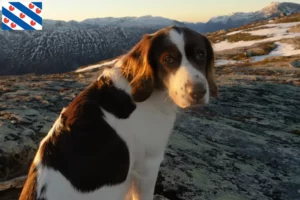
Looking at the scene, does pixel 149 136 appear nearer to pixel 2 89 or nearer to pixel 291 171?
pixel 291 171

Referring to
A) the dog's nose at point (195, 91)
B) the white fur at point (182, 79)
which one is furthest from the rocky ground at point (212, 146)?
the dog's nose at point (195, 91)

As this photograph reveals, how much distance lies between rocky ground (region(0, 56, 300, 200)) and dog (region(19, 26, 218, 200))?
1109mm

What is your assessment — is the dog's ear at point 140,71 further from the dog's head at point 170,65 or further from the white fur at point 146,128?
the white fur at point 146,128

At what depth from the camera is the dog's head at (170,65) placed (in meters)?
3.72

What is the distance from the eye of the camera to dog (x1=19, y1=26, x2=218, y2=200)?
3.40 metres

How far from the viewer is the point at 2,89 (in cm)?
876

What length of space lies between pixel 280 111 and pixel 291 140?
7.55 ft

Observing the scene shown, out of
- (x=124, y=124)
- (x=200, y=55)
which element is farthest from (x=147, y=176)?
(x=200, y=55)

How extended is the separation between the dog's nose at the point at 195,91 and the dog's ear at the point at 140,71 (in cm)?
55

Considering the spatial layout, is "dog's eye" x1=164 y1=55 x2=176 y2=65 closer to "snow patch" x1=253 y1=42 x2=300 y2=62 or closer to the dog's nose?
the dog's nose

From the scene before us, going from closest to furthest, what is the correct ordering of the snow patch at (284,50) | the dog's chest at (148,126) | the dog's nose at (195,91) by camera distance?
the dog's nose at (195,91) → the dog's chest at (148,126) → the snow patch at (284,50)

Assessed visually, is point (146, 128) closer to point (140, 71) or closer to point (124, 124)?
point (124, 124)

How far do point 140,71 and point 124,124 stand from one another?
674mm

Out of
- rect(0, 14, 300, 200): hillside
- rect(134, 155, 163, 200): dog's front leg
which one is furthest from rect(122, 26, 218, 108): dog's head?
rect(0, 14, 300, 200): hillside
